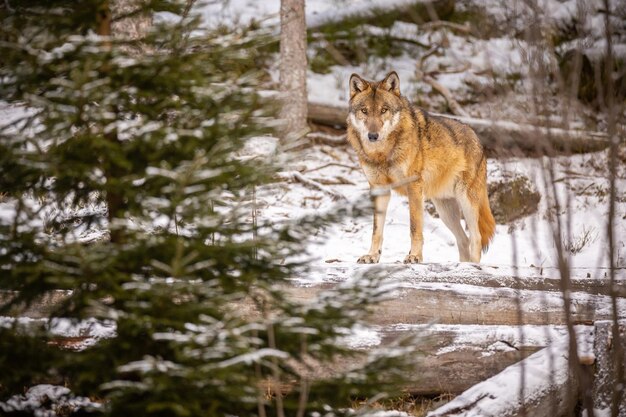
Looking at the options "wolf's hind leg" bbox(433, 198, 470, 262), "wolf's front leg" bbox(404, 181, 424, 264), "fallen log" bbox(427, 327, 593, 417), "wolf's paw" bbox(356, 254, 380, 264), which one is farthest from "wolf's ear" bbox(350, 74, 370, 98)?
"fallen log" bbox(427, 327, 593, 417)

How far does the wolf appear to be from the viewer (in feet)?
24.5

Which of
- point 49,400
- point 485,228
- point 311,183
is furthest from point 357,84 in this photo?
point 49,400

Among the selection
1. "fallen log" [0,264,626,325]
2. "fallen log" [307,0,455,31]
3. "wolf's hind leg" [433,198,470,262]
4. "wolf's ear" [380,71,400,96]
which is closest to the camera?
"fallen log" [0,264,626,325]

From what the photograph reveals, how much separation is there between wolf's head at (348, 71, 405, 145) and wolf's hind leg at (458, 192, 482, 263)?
1.38 m

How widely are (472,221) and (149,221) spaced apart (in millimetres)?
5614

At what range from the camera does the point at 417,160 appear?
7625 mm

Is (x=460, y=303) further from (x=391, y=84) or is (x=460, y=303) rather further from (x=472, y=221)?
(x=391, y=84)

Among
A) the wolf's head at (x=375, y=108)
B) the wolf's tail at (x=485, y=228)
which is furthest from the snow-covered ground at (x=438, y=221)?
the wolf's head at (x=375, y=108)

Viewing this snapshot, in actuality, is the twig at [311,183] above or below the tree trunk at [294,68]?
below

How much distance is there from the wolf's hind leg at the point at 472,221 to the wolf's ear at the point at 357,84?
73.7 inches

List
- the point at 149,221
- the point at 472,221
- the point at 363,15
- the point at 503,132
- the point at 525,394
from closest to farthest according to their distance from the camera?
the point at 149,221 → the point at 525,394 → the point at 472,221 → the point at 503,132 → the point at 363,15

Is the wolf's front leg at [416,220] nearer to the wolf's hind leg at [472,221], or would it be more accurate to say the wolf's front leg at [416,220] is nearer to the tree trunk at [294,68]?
the wolf's hind leg at [472,221]

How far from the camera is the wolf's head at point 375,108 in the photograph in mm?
7469

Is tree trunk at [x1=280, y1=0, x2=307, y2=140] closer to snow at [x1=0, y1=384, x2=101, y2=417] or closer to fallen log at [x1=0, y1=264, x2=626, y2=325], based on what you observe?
fallen log at [x1=0, y1=264, x2=626, y2=325]
